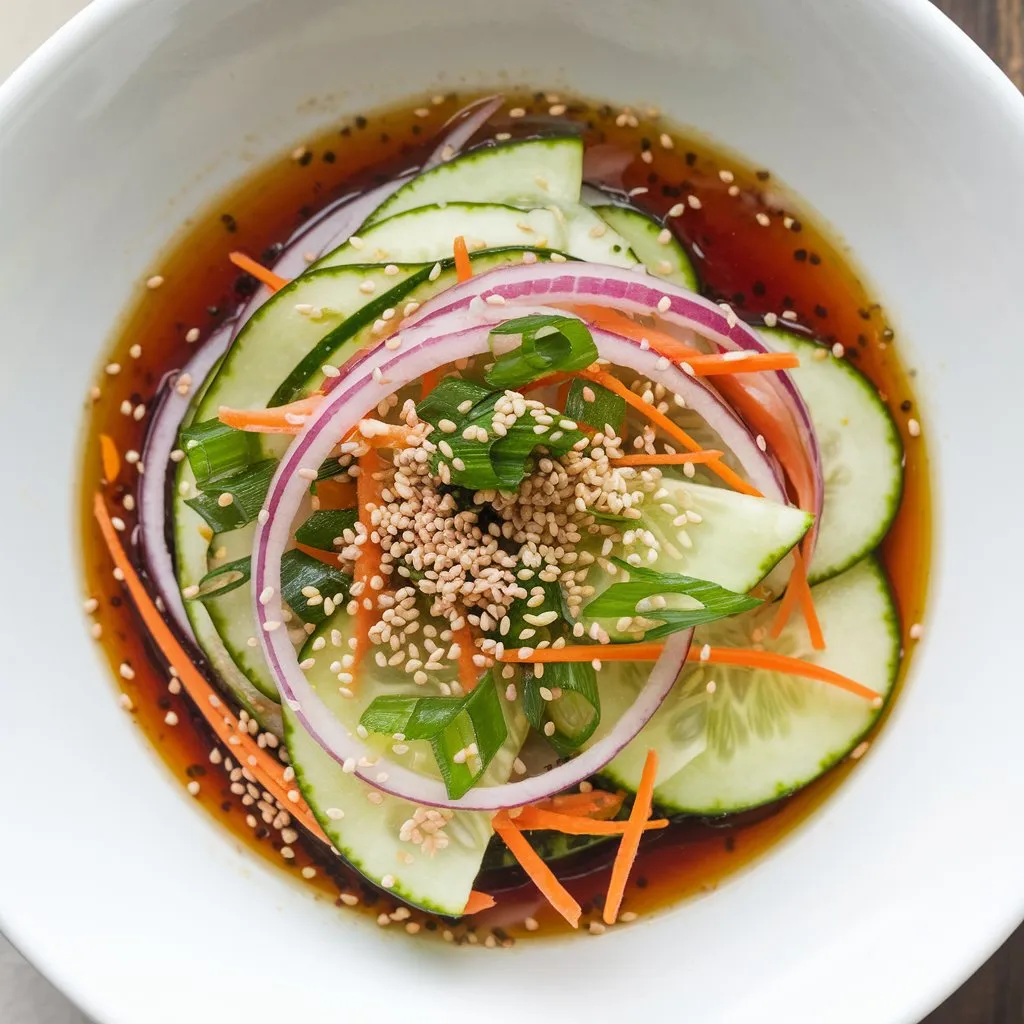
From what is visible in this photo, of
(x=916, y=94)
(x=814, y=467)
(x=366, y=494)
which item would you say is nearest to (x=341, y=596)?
(x=366, y=494)

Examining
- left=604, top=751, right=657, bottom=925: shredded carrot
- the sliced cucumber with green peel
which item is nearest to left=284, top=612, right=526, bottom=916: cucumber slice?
left=604, top=751, right=657, bottom=925: shredded carrot

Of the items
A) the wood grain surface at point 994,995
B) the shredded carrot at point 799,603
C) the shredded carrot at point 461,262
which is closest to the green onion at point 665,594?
the shredded carrot at point 799,603

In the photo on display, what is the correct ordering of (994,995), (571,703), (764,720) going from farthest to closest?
(994,995) < (764,720) < (571,703)

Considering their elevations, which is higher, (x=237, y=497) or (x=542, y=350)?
(x=542, y=350)

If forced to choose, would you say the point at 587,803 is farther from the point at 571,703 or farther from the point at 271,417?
the point at 271,417

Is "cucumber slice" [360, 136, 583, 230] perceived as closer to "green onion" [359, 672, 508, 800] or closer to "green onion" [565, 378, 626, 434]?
"green onion" [565, 378, 626, 434]

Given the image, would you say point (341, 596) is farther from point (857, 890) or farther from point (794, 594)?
point (857, 890)

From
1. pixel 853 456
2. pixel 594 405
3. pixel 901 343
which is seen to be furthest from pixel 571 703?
pixel 901 343
